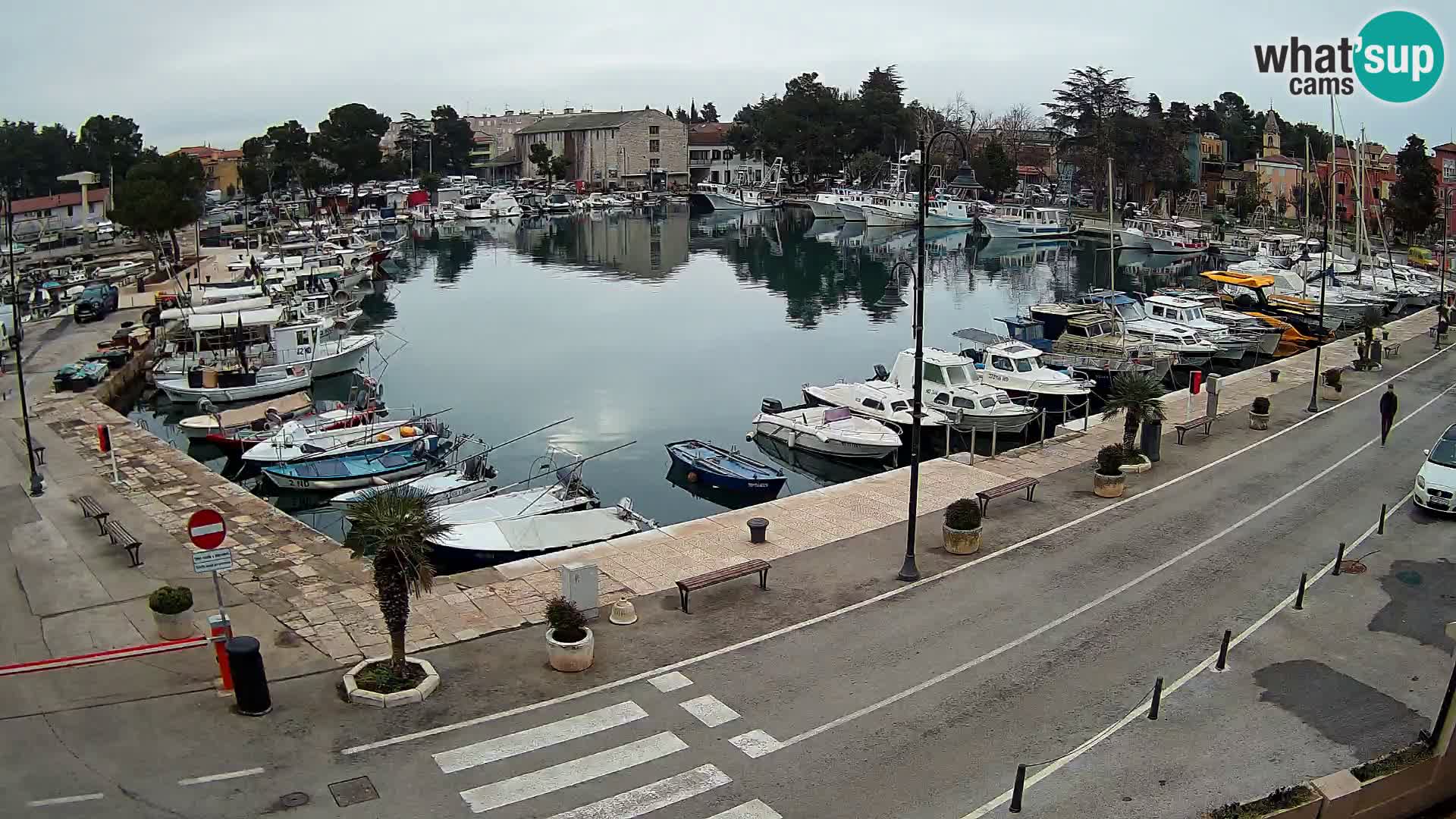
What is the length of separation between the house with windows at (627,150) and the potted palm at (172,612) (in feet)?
528

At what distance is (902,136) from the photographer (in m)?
156

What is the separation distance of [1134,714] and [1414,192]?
79086mm

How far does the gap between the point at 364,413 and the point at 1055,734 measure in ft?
86.5

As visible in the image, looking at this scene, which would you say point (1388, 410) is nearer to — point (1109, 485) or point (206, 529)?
point (1109, 485)

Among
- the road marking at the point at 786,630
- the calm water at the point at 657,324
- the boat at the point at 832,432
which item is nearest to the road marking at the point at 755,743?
the road marking at the point at 786,630

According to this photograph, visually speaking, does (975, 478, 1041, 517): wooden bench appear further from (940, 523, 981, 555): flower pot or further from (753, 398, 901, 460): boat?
(753, 398, 901, 460): boat

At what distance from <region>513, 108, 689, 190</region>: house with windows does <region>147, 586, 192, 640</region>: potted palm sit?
528 feet

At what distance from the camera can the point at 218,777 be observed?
1312 centimetres

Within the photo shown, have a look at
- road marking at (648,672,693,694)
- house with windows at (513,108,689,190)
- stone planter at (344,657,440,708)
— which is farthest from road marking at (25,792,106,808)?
house with windows at (513,108,689,190)

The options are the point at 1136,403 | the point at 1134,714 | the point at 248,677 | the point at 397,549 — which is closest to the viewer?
the point at 248,677

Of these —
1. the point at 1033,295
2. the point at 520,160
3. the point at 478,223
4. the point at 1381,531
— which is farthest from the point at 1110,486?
the point at 520,160

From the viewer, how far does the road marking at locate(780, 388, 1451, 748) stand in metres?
14.8

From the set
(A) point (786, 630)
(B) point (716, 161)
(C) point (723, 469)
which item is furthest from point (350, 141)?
(A) point (786, 630)

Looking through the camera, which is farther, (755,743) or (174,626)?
(174,626)
